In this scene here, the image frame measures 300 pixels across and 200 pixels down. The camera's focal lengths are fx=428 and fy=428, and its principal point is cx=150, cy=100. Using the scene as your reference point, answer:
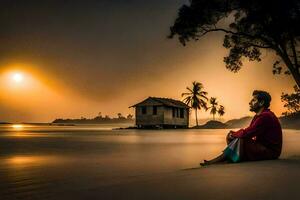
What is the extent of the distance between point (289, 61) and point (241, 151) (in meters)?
10.8

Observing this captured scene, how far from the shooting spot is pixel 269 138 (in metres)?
9.48

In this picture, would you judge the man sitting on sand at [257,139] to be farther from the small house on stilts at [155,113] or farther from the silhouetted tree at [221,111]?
the silhouetted tree at [221,111]

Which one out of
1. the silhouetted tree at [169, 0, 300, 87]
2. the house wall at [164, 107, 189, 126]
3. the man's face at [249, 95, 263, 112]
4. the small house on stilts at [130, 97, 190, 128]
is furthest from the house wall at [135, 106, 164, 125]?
the man's face at [249, 95, 263, 112]

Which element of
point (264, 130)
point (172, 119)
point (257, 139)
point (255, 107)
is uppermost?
point (172, 119)

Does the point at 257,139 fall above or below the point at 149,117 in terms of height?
below

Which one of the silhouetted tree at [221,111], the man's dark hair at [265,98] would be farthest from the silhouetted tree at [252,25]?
the silhouetted tree at [221,111]

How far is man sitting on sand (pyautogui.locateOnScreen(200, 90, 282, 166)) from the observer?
30.3ft

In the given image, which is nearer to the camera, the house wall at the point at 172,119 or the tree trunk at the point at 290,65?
the tree trunk at the point at 290,65

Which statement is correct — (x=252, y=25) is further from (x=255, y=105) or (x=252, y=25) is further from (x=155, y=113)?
(x=155, y=113)

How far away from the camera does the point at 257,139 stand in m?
9.46

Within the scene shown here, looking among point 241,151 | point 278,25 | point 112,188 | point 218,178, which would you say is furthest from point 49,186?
point 278,25

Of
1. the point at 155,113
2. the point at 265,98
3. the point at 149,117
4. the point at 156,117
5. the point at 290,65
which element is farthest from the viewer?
the point at 149,117

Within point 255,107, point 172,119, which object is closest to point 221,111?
point 172,119

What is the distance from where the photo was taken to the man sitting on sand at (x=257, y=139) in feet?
30.3
